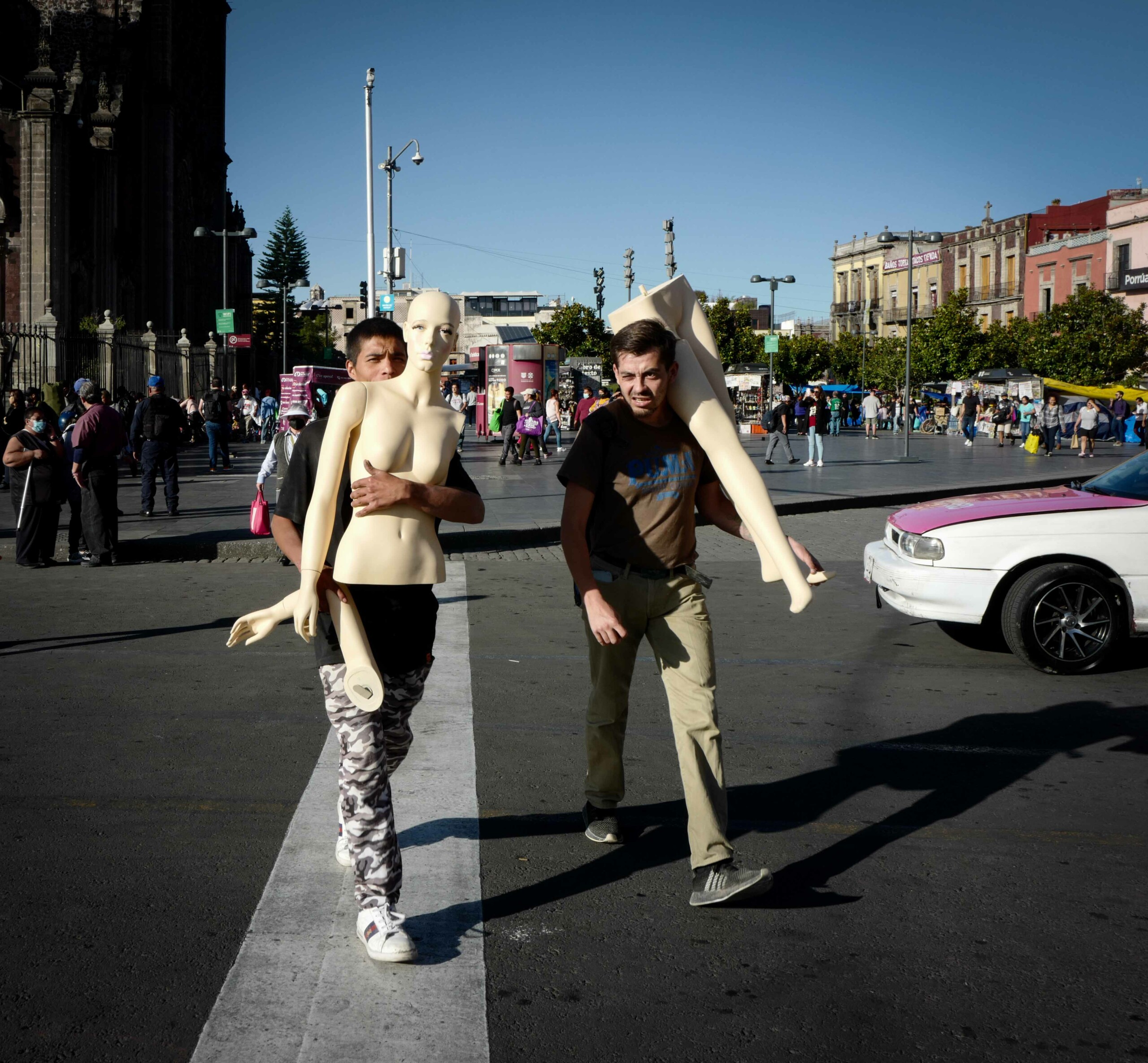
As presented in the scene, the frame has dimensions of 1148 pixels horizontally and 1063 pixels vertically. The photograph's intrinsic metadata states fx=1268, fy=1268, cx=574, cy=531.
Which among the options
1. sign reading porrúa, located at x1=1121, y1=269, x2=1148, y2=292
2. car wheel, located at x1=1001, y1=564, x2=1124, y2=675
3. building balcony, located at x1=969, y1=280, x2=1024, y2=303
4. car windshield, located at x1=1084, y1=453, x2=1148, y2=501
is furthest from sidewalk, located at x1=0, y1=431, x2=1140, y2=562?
building balcony, located at x1=969, y1=280, x2=1024, y2=303

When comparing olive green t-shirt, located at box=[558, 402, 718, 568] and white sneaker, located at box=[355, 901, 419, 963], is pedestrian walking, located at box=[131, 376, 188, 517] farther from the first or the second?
white sneaker, located at box=[355, 901, 419, 963]

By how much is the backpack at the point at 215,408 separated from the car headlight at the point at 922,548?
19447 millimetres

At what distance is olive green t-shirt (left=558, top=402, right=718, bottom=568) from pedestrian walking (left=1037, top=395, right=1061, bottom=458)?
3128 cm

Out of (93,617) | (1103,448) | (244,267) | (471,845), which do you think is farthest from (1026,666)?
(244,267)

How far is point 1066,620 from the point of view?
7.58 meters

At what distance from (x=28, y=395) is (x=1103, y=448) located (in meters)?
31.0

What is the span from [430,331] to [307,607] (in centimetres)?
87

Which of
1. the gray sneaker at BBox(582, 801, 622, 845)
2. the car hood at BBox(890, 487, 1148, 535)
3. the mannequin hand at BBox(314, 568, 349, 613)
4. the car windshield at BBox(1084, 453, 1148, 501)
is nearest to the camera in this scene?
the mannequin hand at BBox(314, 568, 349, 613)

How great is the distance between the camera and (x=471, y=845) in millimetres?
4488

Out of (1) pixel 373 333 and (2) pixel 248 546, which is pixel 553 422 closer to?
(2) pixel 248 546

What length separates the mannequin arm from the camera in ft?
11.6

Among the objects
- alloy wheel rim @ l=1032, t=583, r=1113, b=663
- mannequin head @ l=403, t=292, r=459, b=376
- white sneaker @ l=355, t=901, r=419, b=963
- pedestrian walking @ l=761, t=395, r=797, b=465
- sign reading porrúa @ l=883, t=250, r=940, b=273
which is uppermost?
sign reading porrúa @ l=883, t=250, r=940, b=273

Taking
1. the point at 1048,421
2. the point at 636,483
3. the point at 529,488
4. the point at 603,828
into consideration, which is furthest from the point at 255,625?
the point at 1048,421

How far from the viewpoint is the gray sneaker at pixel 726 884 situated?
391cm
